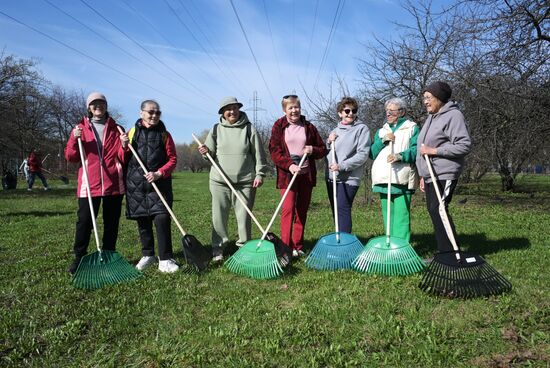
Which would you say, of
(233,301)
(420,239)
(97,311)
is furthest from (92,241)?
(420,239)

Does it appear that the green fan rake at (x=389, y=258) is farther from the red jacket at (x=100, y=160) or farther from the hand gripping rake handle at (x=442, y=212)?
the red jacket at (x=100, y=160)

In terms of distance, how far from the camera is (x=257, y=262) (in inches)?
179

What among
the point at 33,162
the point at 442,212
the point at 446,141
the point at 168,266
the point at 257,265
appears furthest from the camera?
the point at 33,162

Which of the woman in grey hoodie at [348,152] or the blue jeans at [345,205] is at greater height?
the woman in grey hoodie at [348,152]

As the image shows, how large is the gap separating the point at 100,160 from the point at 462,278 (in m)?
4.04

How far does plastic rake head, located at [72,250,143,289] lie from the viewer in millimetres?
4312

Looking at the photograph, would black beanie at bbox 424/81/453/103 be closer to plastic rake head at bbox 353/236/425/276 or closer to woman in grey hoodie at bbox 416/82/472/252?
woman in grey hoodie at bbox 416/82/472/252

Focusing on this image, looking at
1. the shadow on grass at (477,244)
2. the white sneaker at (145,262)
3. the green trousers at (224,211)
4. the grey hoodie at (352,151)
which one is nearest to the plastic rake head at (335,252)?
the grey hoodie at (352,151)

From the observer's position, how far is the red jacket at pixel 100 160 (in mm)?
4695

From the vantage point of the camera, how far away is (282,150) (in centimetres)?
520

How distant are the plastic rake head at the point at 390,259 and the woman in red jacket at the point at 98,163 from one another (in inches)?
117

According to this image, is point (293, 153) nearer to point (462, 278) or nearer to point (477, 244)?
point (462, 278)

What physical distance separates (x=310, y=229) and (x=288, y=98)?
3.52 meters

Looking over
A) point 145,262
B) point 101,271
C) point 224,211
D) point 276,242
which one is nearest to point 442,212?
point 276,242
